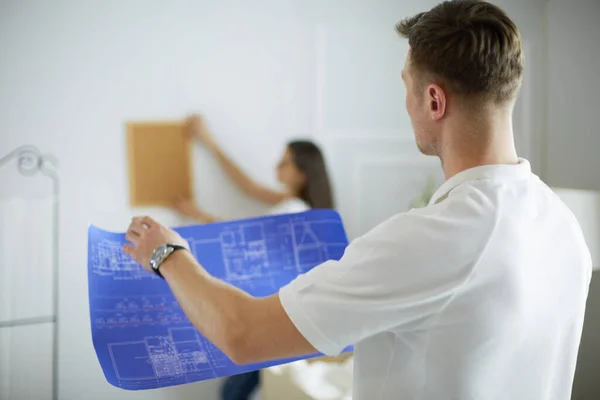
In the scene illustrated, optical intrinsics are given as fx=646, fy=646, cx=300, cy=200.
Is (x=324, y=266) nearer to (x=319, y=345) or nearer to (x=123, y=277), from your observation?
(x=319, y=345)

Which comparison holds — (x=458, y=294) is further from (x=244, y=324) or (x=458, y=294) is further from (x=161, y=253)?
(x=161, y=253)

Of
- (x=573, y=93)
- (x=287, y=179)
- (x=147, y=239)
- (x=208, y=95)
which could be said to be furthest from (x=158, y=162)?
(x=573, y=93)

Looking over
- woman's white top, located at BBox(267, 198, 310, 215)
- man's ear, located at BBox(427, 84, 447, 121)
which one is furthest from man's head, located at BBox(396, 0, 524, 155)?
woman's white top, located at BBox(267, 198, 310, 215)

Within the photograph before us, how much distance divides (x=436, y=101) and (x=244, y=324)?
0.42 m

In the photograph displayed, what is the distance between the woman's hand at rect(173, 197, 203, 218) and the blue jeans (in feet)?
2.46

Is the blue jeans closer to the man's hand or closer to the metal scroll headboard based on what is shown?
the metal scroll headboard

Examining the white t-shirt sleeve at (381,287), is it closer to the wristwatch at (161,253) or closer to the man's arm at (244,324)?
the man's arm at (244,324)

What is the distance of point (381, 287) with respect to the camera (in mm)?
835

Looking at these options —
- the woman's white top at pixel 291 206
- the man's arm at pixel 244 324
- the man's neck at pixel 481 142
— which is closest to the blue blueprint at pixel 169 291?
the man's arm at pixel 244 324

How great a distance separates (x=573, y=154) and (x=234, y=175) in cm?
158

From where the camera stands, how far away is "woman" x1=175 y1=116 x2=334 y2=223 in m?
2.86

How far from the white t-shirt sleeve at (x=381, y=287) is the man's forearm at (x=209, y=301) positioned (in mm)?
71

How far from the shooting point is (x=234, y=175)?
2.93m

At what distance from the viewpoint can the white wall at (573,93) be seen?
2.85 metres
